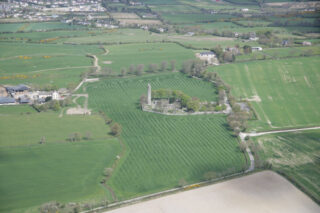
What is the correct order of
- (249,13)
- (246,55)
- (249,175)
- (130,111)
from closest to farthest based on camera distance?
(249,175)
(130,111)
(246,55)
(249,13)

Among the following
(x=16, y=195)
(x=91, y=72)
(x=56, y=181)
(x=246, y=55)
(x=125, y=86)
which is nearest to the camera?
(x=16, y=195)

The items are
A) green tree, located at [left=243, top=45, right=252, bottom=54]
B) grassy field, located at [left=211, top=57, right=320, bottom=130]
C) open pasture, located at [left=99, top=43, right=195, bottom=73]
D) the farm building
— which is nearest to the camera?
grassy field, located at [left=211, top=57, right=320, bottom=130]

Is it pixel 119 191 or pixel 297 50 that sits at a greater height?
pixel 297 50

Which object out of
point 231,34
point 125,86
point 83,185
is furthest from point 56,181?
point 231,34

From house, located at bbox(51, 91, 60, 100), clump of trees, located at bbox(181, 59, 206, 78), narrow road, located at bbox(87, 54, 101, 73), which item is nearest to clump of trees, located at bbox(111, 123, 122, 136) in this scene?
house, located at bbox(51, 91, 60, 100)

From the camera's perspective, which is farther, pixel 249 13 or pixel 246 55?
pixel 249 13

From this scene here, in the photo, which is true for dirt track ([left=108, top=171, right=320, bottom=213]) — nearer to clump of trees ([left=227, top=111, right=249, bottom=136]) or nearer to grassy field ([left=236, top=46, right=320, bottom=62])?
clump of trees ([left=227, top=111, right=249, bottom=136])

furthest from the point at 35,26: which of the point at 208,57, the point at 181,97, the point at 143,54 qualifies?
the point at 181,97

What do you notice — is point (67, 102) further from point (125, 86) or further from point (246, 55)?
point (246, 55)
